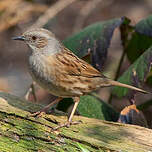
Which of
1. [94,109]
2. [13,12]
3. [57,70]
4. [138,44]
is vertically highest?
[13,12]

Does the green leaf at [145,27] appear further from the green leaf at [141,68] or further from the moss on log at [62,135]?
the moss on log at [62,135]

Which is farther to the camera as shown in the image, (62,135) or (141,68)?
(141,68)

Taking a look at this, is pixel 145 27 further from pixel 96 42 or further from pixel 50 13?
pixel 50 13

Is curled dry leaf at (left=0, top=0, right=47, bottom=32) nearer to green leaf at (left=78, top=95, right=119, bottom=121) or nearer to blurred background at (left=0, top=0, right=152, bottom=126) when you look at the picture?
blurred background at (left=0, top=0, right=152, bottom=126)

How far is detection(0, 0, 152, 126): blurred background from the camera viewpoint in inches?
297

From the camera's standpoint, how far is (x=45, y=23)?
670 cm

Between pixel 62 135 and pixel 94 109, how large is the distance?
1.00m

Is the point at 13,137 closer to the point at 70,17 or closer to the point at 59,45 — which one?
the point at 59,45

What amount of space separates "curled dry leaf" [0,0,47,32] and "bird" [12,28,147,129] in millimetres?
3248

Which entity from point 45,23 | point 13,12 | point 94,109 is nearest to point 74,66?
point 94,109

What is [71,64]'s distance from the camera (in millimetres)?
4289

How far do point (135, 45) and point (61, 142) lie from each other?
2122 millimetres

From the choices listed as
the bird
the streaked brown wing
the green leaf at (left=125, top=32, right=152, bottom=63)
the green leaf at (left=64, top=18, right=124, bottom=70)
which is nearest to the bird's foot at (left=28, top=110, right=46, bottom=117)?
the bird

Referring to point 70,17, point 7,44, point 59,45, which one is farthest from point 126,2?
point 59,45
